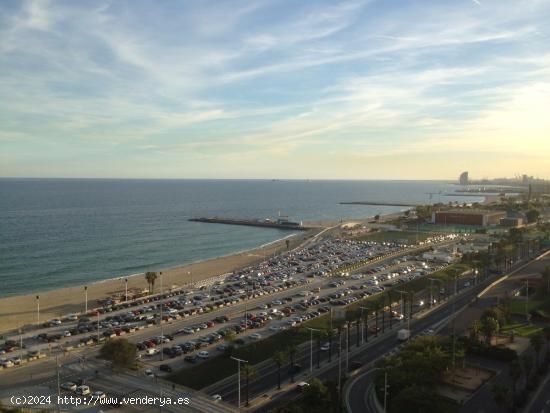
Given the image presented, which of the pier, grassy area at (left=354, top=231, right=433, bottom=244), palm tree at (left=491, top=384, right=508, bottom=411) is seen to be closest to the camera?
palm tree at (left=491, top=384, right=508, bottom=411)

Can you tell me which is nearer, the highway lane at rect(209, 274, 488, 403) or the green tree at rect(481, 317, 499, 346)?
the highway lane at rect(209, 274, 488, 403)

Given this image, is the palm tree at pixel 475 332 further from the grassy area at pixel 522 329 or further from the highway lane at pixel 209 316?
the highway lane at pixel 209 316

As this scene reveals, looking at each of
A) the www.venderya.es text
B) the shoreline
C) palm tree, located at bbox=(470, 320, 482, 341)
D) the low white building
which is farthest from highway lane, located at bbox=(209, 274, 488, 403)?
the low white building

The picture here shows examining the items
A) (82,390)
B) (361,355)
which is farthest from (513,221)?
(82,390)

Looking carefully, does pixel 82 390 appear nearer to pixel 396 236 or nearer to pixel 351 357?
pixel 351 357

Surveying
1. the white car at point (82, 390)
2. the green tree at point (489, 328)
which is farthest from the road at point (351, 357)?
the white car at point (82, 390)

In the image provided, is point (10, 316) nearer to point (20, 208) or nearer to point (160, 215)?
point (160, 215)

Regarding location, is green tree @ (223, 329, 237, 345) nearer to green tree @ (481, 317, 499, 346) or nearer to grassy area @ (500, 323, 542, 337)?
green tree @ (481, 317, 499, 346)

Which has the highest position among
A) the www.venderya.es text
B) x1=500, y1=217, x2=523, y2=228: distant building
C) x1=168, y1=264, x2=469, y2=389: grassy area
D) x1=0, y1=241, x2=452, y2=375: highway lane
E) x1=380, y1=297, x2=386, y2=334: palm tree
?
x1=500, y1=217, x2=523, y2=228: distant building
